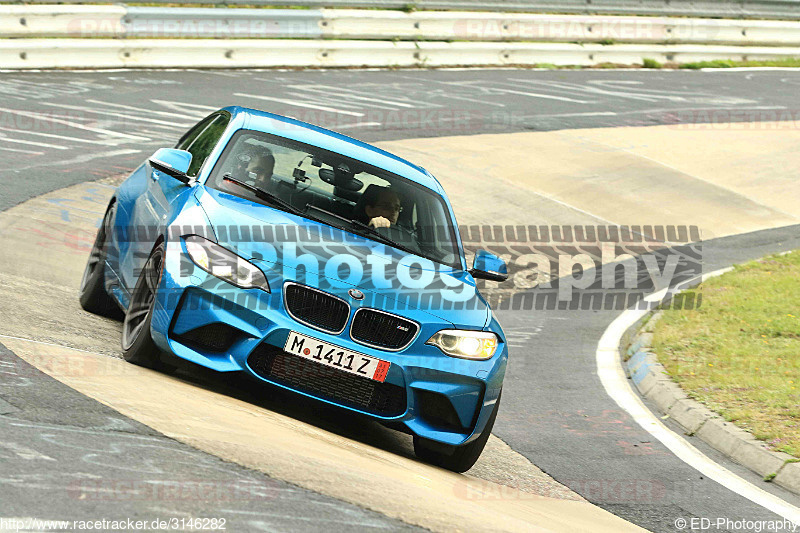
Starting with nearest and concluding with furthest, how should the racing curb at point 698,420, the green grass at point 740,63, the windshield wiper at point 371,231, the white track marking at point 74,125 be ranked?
the windshield wiper at point 371,231
the racing curb at point 698,420
the white track marking at point 74,125
the green grass at point 740,63

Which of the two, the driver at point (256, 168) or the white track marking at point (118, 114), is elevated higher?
the driver at point (256, 168)

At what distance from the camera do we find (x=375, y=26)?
23.7m

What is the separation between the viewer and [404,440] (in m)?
6.95

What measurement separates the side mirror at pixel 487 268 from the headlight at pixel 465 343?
3.04 ft

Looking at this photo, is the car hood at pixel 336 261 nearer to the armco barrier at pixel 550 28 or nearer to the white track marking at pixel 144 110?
the white track marking at pixel 144 110

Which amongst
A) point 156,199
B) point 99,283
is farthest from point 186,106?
point 156,199

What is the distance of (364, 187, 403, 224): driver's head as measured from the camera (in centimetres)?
704

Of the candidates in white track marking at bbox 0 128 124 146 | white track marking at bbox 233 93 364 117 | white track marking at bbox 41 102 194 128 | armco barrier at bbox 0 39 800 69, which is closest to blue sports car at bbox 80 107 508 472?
white track marking at bbox 0 128 124 146

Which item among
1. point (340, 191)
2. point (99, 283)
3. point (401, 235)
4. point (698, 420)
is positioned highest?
point (340, 191)

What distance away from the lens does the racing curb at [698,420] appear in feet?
24.2

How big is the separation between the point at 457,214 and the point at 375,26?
10.4m

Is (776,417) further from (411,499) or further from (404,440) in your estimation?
(411,499)

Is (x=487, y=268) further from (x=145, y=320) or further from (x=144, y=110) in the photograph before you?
(x=144, y=110)

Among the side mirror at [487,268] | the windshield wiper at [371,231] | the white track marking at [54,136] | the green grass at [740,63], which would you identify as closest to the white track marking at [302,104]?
the white track marking at [54,136]
